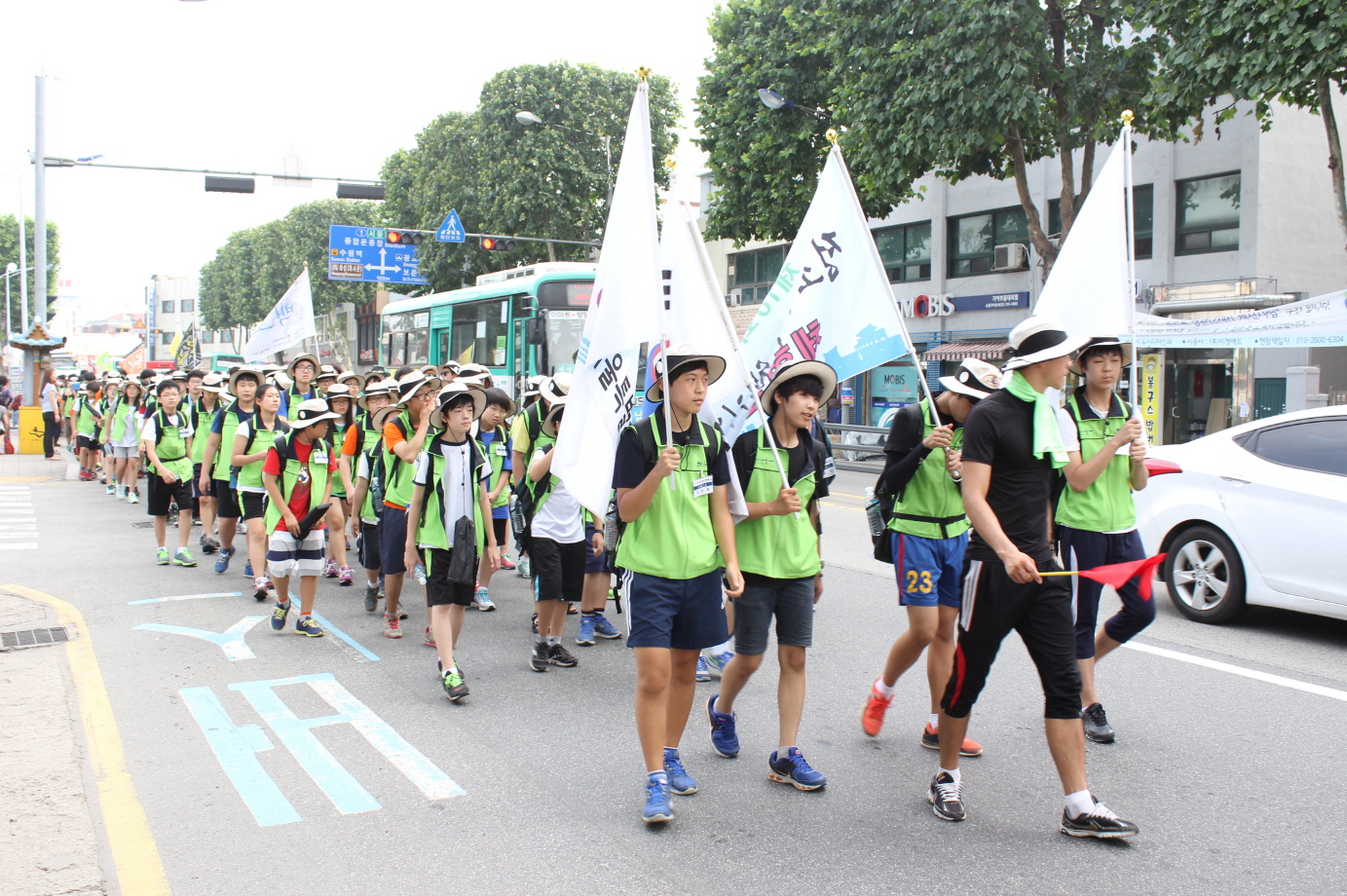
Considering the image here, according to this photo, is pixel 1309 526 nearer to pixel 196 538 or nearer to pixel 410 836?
pixel 410 836

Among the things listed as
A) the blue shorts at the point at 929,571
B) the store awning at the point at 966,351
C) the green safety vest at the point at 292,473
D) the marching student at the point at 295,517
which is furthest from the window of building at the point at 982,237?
the blue shorts at the point at 929,571

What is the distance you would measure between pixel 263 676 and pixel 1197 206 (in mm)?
21237

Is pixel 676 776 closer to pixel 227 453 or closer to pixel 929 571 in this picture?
pixel 929 571

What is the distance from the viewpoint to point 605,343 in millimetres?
4426

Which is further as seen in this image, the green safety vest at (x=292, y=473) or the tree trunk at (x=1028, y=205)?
the tree trunk at (x=1028, y=205)

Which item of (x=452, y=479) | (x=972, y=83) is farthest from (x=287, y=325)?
(x=972, y=83)

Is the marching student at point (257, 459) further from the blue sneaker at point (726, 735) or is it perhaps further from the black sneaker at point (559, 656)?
the blue sneaker at point (726, 735)

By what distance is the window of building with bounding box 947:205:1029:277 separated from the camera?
1019 inches

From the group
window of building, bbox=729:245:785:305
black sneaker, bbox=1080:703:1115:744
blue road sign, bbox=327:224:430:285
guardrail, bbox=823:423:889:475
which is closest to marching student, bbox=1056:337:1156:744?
black sneaker, bbox=1080:703:1115:744

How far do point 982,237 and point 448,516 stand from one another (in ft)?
76.7

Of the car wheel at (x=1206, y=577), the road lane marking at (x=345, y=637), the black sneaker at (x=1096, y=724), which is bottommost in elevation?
the road lane marking at (x=345, y=637)

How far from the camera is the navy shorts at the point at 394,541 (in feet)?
23.1

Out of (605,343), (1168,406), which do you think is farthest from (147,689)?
(1168,406)

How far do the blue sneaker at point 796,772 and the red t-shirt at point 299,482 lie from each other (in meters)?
4.08
